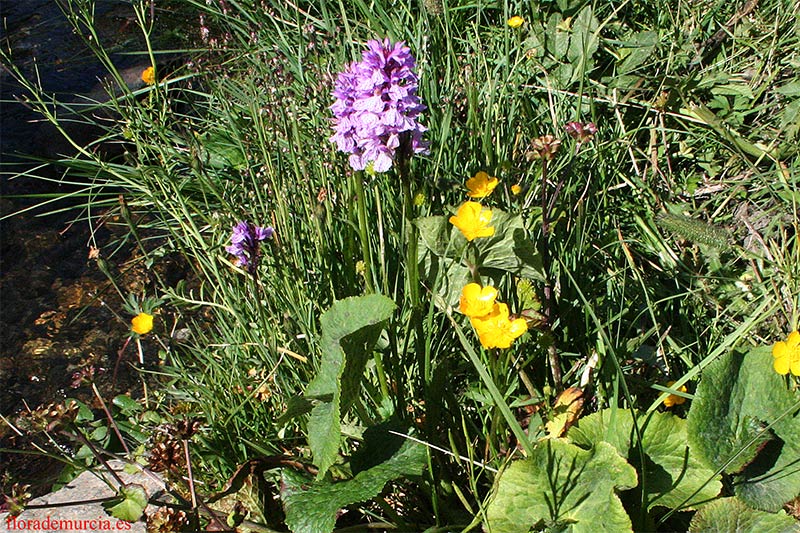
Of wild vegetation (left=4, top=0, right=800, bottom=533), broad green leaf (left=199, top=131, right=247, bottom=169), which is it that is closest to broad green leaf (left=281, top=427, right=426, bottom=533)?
wild vegetation (left=4, top=0, right=800, bottom=533)

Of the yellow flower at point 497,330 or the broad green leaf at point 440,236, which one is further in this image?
the broad green leaf at point 440,236

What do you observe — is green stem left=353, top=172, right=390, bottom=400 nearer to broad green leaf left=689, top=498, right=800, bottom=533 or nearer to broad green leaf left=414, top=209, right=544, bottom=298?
broad green leaf left=414, top=209, right=544, bottom=298

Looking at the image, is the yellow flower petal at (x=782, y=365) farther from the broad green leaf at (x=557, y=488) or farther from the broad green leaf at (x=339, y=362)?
the broad green leaf at (x=339, y=362)

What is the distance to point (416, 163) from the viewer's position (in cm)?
198

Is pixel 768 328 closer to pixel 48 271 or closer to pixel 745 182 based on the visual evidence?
pixel 745 182

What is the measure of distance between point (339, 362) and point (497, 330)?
0.90ft

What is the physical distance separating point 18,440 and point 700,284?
1850mm

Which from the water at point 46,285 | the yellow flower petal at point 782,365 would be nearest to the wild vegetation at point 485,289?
the yellow flower petal at point 782,365

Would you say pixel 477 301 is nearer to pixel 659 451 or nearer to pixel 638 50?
pixel 659 451

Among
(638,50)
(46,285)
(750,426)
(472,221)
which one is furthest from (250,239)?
(638,50)

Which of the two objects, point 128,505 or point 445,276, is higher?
point 445,276

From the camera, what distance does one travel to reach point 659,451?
4.44 feet

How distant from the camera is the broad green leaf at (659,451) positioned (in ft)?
4.23

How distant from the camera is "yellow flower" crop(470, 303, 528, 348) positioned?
116 centimetres
